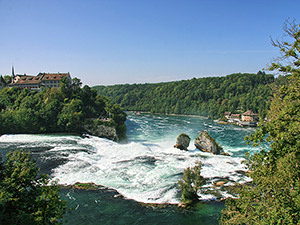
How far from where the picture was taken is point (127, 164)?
103 feet

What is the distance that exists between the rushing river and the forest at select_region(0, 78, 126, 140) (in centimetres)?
424

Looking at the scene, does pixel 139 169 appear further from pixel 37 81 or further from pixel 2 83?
pixel 2 83

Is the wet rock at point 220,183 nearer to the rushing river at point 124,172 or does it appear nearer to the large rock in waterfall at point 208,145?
the rushing river at point 124,172

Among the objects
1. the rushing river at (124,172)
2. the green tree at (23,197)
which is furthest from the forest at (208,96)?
the green tree at (23,197)

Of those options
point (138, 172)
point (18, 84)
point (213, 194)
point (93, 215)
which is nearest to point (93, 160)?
point (138, 172)

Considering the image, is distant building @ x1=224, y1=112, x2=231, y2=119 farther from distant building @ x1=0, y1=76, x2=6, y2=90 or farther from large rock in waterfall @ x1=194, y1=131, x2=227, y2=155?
distant building @ x1=0, y1=76, x2=6, y2=90

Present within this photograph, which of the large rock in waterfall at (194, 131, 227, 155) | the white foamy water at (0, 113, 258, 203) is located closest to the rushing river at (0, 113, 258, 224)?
the white foamy water at (0, 113, 258, 203)

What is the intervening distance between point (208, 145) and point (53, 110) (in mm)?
34905

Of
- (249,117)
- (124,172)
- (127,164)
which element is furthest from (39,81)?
(249,117)

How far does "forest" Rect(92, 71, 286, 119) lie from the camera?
375 feet

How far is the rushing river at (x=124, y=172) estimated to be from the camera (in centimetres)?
1924

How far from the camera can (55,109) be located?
53.1 m

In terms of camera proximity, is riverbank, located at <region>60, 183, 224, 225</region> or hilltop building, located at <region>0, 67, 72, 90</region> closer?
riverbank, located at <region>60, 183, 224, 225</region>

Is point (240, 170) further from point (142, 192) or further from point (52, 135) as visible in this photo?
point (52, 135)
